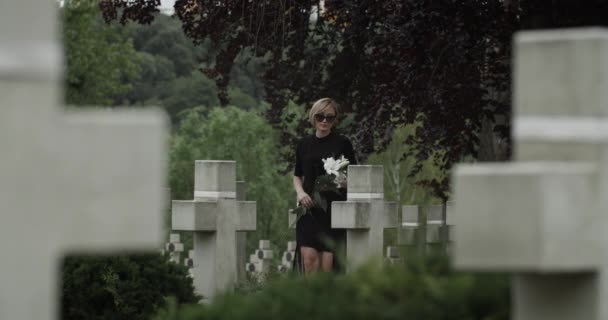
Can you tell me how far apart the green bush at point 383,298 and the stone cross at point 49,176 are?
926 millimetres

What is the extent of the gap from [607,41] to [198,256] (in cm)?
1031

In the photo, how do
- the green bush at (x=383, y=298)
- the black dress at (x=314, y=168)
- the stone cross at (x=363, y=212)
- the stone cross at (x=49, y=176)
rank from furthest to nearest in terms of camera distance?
the stone cross at (x=363, y=212), the black dress at (x=314, y=168), the green bush at (x=383, y=298), the stone cross at (x=49, y=176)

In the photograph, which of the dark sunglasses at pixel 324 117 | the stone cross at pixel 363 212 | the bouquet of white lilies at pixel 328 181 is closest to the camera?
the dark sunglasses at pixel 324 117

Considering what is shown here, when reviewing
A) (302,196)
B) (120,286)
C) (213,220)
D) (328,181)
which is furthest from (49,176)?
(213,220)

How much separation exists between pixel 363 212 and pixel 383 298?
10.6 m

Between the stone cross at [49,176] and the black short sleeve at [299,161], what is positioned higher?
the black short sleeve at [299,161]

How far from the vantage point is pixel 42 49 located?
3.74m

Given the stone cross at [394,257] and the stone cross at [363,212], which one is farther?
the stone cross at [363,212]

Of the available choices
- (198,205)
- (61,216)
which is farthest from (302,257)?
(61,216)

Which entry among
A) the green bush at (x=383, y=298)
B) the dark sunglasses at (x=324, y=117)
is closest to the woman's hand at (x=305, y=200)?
the dark sunglasses at (x=324, y=117)

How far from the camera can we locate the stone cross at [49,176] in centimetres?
370

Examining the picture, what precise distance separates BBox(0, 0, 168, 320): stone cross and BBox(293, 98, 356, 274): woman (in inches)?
388

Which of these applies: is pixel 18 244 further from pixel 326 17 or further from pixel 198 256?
pixel 326 17

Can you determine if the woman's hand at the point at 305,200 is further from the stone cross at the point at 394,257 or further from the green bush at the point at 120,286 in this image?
the green bush at the point at 120,286
